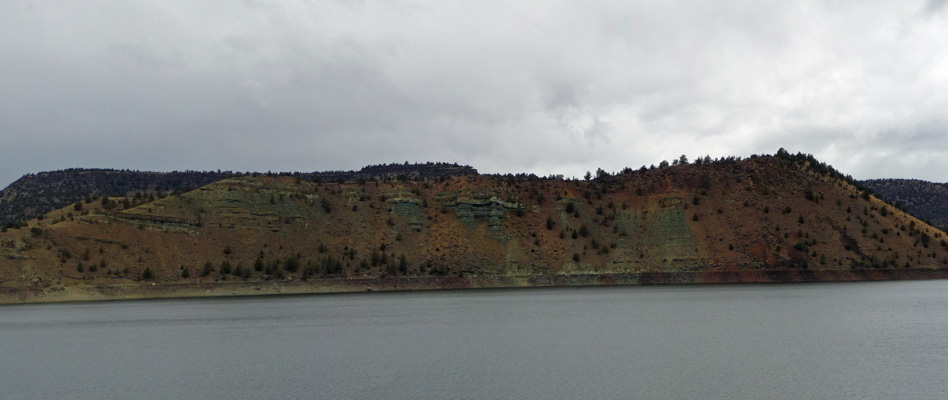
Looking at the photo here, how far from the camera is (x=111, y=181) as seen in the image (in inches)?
6604

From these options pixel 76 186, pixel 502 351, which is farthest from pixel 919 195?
pixel 76 186

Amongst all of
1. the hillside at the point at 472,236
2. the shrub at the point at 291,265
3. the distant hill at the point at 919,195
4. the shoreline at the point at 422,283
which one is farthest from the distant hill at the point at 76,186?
the distant hill at the point at 919,195

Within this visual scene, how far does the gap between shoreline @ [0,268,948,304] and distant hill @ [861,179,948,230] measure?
80305 millimetres

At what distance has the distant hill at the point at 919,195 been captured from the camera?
154962 mm

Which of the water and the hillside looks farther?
the hillside

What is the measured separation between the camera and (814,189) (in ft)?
334

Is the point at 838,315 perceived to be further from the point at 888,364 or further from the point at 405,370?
the point at 405,370

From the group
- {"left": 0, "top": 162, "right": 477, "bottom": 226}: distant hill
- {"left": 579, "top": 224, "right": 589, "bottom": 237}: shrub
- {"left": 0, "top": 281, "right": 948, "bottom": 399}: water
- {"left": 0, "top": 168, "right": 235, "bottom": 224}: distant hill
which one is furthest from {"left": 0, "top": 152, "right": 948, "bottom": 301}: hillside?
{"left": 0, "top": 168, "right": 235, "bottom": 224}: distant hill

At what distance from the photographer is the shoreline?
72.0 meters

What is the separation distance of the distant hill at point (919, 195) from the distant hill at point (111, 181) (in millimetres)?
98312

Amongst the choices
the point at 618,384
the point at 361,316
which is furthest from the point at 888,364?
the point at 361,316

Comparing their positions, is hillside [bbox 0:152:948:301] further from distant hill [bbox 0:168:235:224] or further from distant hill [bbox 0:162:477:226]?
A: distant hill [bbox 0:168:235:224]

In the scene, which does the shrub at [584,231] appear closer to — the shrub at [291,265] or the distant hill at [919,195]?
the shrub at [291,265]

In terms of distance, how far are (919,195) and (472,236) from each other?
124 metres
